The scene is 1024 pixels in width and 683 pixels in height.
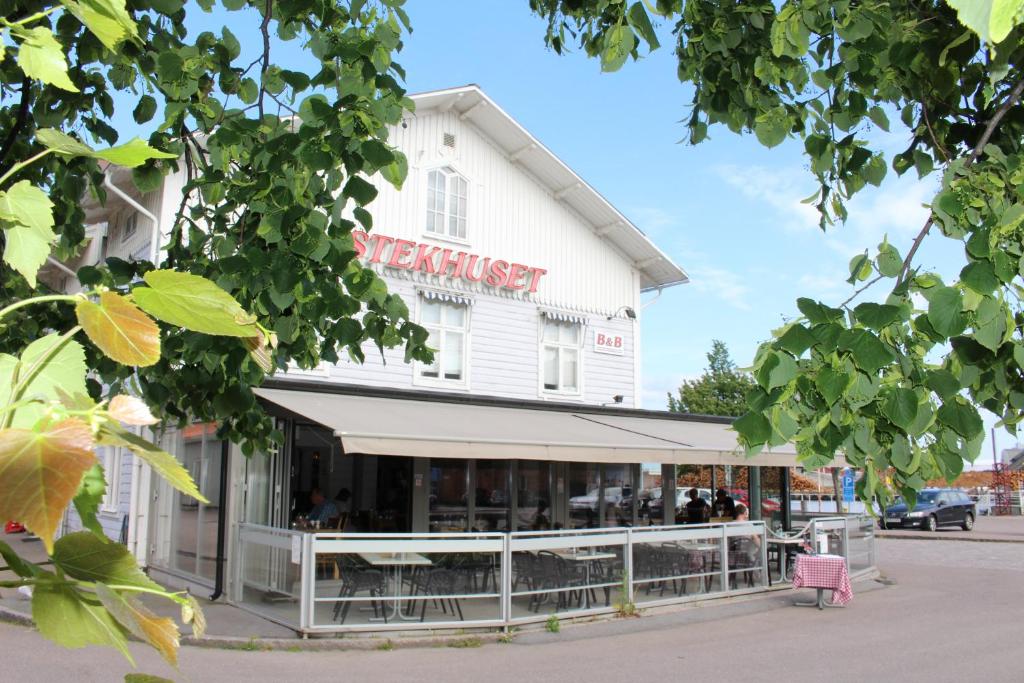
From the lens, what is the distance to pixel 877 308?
2.69 m

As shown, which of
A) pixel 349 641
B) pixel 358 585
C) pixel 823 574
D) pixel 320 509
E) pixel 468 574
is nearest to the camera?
pixel 349 641

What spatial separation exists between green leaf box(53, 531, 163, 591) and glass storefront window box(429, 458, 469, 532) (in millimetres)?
15031

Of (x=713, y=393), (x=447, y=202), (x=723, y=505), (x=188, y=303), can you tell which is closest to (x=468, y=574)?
(x=723, y=505)

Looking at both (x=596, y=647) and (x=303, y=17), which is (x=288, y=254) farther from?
(x=596, y=647)

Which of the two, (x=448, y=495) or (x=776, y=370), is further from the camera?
(x=448, y=495)

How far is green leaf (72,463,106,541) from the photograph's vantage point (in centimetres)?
78

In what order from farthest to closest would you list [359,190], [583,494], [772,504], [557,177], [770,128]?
[772,504]
[557,177]
[583,494]
[770,128]
[359,190]

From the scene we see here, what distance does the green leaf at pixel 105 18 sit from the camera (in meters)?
0.99

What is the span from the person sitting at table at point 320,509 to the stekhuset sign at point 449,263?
426 cm

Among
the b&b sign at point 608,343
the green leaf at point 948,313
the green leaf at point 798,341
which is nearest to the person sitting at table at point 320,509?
the b&b sign at point 608,343

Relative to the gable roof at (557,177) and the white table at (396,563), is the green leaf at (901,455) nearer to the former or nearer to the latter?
the white table at (396,563)

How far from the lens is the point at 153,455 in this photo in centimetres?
69

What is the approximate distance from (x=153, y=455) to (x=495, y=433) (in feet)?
40.1

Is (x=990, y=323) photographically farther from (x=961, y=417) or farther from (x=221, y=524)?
(x=221, y=524)
